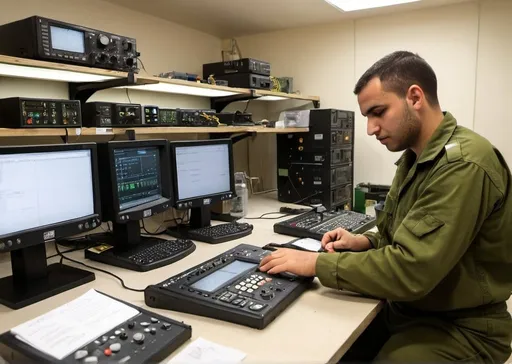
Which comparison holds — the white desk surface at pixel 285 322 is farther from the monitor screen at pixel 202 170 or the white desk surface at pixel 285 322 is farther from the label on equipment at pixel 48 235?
the monitor screen at pixel 202 170

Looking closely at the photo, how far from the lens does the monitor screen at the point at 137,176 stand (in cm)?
155

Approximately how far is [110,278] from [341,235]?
890mm

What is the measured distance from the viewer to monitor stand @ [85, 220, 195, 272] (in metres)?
1.46

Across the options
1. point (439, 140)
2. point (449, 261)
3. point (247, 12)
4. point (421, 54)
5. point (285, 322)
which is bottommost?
point (285, 322)

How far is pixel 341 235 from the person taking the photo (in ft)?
5.20

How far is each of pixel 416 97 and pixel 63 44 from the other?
4.17ft

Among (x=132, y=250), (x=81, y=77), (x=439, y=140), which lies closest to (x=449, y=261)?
(x=439, y=140)

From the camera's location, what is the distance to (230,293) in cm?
113

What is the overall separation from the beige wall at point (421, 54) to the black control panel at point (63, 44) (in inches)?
80.0

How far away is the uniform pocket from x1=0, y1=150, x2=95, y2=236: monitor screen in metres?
1.08

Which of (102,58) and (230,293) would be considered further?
(102,58)

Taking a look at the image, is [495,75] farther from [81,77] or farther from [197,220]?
[81,77]

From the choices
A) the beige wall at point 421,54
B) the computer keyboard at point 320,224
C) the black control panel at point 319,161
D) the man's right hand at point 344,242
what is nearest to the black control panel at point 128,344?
the man's right hand at point 344,242

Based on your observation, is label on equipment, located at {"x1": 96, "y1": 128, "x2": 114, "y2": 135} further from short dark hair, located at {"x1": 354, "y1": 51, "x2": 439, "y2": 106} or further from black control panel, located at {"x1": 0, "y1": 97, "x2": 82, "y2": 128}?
short dark hair, located at {"x1": 354, "y1": 51, "x2": 439, "y2": 106}
